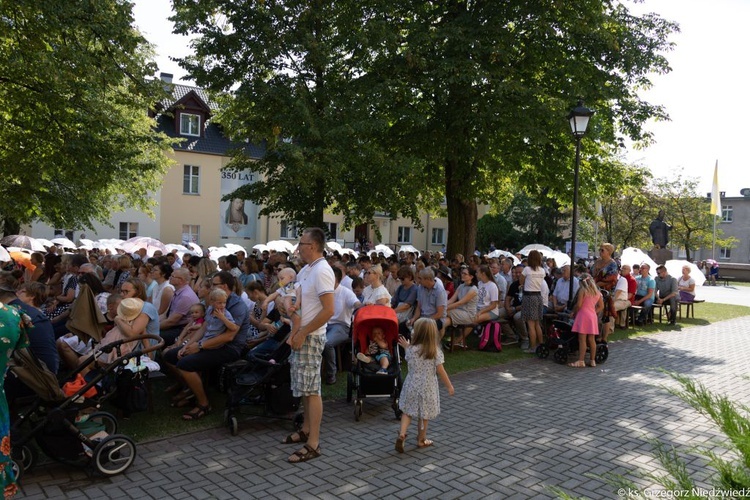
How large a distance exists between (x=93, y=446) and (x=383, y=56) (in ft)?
44.3

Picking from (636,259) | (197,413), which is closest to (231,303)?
(197,413)

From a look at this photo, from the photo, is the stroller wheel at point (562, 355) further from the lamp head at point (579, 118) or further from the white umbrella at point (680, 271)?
the white umbrella at point (680, 271)

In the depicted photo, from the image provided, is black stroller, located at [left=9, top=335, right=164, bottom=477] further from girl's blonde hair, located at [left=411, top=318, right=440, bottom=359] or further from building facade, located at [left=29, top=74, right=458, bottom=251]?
building facade, located at [left=29, top=74, right=458, bottom=251]

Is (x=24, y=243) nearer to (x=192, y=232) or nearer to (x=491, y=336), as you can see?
(x=491, y=336)

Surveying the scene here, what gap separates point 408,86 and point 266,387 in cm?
1171

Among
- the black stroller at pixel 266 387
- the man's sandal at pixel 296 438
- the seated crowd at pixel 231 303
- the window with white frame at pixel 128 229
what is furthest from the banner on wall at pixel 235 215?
the man's sandal at pixel 296 438

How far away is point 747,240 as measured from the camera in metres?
65.2

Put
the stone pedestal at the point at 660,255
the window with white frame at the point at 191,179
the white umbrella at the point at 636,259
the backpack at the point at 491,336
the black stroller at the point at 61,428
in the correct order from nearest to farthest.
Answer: the black stroller at the point at 61,428 → the backpack at the point at 491,336 → the white umbrella at the point at 636,259 → the stone pedestal at the point at 660,255 → the window with white frame at the point at 191,179

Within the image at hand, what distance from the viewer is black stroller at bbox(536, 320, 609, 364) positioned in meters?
10.8

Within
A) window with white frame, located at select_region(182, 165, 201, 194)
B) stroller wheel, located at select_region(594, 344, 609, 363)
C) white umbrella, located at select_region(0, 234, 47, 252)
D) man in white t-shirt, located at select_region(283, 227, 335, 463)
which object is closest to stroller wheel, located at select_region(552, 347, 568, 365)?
stroller wheel, located at select_region(594, 344, 609, 363)

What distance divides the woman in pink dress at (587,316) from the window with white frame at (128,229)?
3258 cm

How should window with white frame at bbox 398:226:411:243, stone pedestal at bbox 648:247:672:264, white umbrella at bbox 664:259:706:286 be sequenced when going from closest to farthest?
white umbrella at bbox 664:259:706:286, stone pedestal at bbox 648:247:672:264, window with white frame at bbox 398:226:411:243

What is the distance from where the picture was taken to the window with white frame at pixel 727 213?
66.4 meters

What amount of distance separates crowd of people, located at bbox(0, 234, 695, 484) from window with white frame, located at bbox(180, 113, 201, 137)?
26.2m
